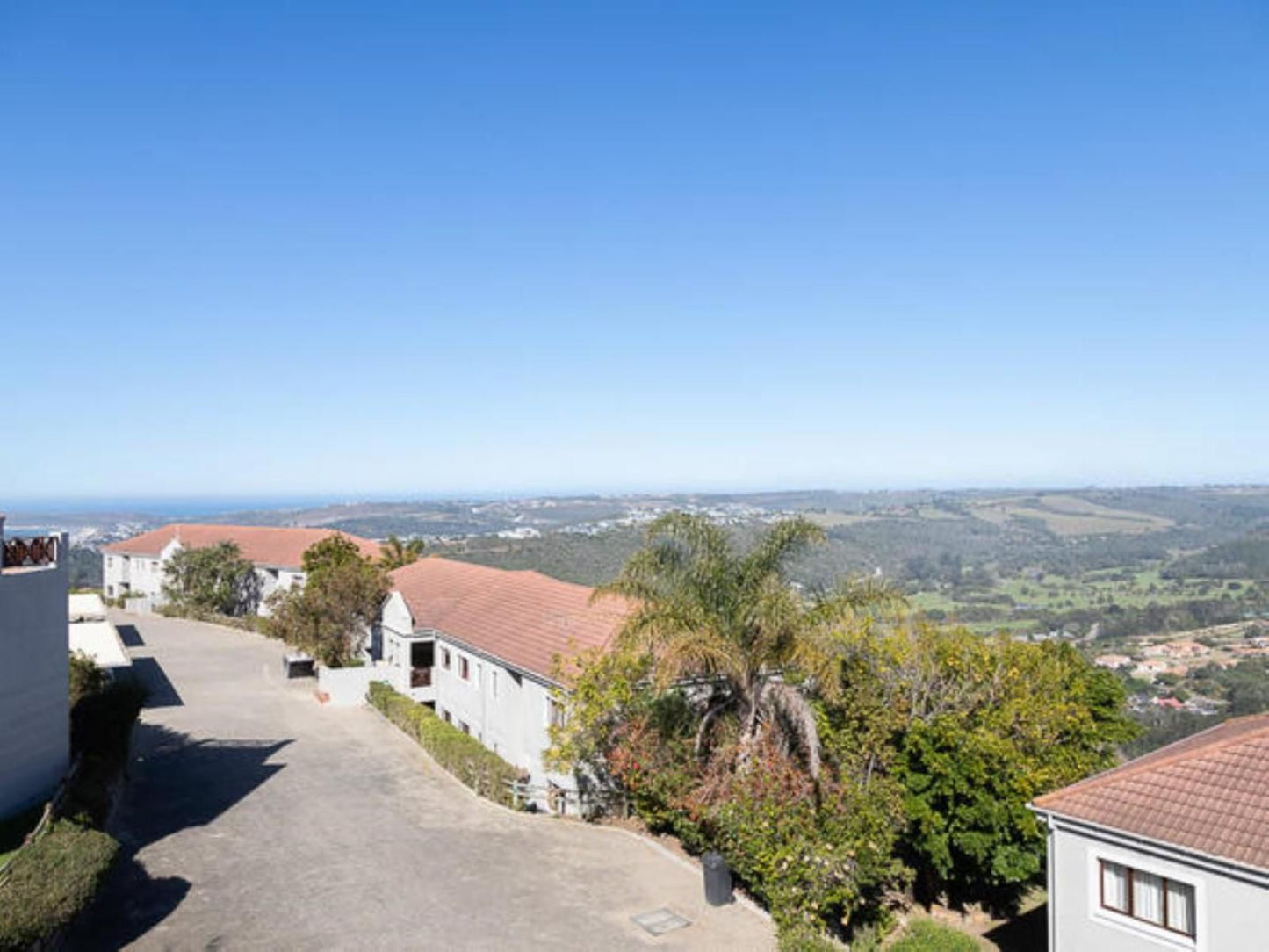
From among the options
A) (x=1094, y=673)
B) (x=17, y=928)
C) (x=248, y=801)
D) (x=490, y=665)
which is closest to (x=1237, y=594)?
(x=1094, y=673)

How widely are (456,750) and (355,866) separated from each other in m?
6.53

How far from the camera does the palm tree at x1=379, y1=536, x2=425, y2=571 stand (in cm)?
4873

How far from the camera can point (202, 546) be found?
62469mm

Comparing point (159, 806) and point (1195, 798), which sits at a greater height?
point (1195, 798)

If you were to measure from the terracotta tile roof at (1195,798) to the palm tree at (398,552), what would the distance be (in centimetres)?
3704

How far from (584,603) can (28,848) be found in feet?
54.2

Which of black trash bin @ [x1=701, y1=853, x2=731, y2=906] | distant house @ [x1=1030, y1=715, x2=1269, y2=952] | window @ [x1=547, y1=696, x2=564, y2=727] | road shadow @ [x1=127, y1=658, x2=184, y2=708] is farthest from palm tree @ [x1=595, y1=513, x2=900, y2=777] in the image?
road shadow @ [x1=127, y1=658, x2=184, y2=708]

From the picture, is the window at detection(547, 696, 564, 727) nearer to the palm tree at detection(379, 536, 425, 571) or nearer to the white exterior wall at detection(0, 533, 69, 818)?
the white exterior wall at detection(0, 533, 69, 818)

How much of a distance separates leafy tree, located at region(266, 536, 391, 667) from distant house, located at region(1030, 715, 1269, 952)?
1100 inches

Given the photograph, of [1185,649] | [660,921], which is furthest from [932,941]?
[1185,649]

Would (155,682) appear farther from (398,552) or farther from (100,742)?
(100,742)

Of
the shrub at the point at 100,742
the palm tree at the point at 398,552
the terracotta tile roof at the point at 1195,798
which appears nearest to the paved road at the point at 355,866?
the shrub at the point at 100,742

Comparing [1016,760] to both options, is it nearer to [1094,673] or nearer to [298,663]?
[1094,673]

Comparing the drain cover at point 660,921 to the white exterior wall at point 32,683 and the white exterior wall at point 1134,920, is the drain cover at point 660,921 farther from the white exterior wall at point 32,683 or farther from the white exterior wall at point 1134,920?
the white exterior wall at point 32,683
